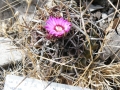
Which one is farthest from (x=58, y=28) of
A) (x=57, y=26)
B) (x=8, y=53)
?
(x=8, y=53)

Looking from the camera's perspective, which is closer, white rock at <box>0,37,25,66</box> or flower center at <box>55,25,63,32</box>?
flower center at <box>55,25,63,32</box>

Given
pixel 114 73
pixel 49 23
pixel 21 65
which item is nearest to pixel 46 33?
pixel 49 23

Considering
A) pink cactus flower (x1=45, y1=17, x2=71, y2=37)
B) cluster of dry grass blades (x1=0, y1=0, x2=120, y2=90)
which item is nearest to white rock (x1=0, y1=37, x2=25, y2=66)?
cluster of dry grass blades (x1=0, y1=0, x2=120, y2=90)

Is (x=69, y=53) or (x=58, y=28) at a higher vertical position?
(x=58, y=28)

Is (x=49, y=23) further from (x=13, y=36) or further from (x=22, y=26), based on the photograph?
(x=13, y=36)

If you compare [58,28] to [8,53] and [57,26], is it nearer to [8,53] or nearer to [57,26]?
[57,26]

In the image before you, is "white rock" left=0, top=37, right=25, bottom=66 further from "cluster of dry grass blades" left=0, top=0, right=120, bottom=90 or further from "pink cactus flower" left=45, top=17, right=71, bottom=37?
"pink cactus flower" left=45, top=17, right=71, bottom=37

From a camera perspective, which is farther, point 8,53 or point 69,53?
point 8,53
